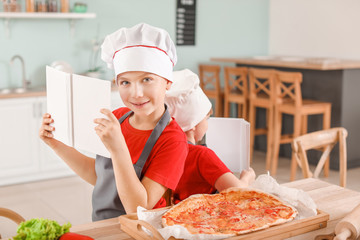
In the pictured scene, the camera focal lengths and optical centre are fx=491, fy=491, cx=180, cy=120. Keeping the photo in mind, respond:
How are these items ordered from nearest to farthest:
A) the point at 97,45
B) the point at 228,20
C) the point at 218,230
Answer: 1. the point at 218,230
2. the point at 97,45
3. the point at 228,20

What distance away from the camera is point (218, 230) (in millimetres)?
1155

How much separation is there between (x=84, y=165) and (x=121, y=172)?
401 mm

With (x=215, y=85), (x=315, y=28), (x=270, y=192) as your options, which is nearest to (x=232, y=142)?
(x=270, y=192)

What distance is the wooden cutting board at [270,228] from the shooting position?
114 centimetres

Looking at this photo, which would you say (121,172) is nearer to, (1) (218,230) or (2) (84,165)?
(1) (218,230)

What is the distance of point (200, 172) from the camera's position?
1.54m

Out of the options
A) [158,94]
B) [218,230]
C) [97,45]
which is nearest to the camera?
[218,230]

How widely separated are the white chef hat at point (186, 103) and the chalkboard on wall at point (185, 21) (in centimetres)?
423

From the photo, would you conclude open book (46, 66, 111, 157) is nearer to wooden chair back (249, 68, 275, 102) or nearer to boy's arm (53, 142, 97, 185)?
boy's arm (53, 142, 97, 185)

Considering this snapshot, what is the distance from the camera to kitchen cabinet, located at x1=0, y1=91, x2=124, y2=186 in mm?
4316

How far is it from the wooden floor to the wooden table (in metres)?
2.09

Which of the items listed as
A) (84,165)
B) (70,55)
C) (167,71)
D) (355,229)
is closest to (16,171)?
(70,55)

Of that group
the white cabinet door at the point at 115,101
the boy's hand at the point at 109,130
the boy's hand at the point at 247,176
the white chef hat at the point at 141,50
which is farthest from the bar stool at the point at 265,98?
the boy's hand at the point at 109,130

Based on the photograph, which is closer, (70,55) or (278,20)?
(70,55)
